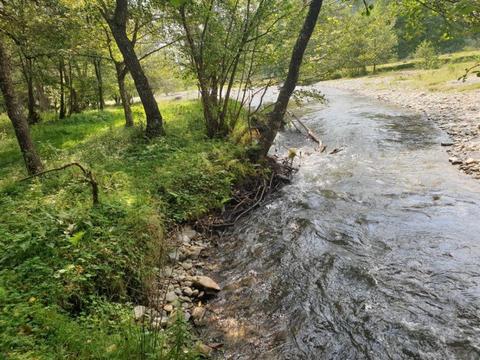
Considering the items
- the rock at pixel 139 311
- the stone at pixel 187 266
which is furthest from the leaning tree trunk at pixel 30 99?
the rock at pixel 139 311

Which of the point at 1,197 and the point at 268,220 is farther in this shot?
the point at 268,220

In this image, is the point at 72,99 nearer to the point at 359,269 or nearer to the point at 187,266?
the point at 187,266

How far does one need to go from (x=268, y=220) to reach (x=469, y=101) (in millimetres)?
16409

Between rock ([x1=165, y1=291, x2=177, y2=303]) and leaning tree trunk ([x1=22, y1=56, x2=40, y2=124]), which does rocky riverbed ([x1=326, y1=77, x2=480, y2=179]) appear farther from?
leaning tree trunk ([x1=22, y1=56, x2=40, y2=124])

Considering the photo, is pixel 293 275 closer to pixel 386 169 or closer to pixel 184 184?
pixel 184 184

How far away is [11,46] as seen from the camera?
45.2 feet

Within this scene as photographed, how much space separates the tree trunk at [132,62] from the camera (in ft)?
30.1

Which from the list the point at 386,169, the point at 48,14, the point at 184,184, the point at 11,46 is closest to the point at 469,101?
the point at 386,169

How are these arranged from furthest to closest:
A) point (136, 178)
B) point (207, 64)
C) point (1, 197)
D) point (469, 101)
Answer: point (469, 101), point (207, 64), point (136, 178), point (1, 197)

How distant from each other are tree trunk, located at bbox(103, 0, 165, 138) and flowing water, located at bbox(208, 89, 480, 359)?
480 cm

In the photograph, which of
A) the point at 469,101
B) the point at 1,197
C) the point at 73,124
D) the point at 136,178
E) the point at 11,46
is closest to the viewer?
the point at 1,197

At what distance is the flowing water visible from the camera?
155 inches

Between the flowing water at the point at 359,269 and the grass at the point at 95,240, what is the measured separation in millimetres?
1208

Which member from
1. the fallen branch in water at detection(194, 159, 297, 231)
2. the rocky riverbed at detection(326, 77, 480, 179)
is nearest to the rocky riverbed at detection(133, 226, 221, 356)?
the fallen branch in water at detection(194, 159, 297, 231)
